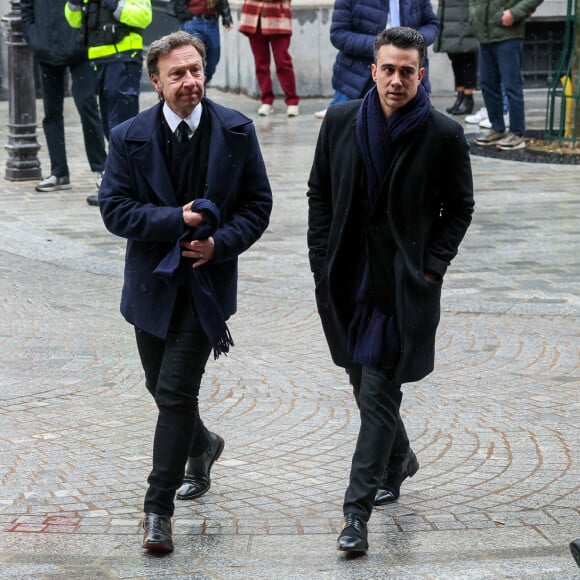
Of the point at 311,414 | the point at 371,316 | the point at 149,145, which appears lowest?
the point at 311,414

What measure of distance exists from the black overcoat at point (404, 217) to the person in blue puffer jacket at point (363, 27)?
6.01m

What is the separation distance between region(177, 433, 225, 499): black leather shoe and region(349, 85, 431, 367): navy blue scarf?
2.50 feet

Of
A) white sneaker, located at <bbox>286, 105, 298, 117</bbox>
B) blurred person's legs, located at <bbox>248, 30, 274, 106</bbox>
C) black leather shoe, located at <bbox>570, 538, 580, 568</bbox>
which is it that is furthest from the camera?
white sneaker, located at <bbox>286, 105, 298, 117</bbox>

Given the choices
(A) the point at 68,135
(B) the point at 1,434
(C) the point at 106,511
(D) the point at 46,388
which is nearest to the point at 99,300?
(D) the point at 46,388

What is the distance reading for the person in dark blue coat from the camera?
4.58 metres

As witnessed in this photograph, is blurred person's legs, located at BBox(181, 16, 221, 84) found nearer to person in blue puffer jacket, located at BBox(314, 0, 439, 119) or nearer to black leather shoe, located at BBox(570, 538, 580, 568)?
person in blue puffer jacket, located at BBox(314, 0, 439, 119)

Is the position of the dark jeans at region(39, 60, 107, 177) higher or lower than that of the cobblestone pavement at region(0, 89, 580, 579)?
higher

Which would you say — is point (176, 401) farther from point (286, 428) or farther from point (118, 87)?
point (118, 87)

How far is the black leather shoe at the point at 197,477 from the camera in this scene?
16.8 feet

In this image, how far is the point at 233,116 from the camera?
475cm

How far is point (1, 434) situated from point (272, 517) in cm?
144

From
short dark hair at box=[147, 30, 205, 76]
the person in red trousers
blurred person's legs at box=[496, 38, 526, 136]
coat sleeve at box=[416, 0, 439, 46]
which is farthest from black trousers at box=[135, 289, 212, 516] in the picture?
the person in red trousers

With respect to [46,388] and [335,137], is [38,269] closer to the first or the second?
[46,388]

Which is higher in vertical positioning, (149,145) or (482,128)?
(149,145)
